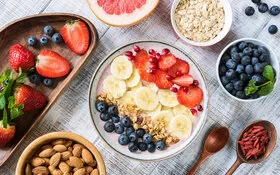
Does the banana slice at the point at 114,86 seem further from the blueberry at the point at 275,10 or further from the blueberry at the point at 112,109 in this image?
the blueberry at the point at 275,10

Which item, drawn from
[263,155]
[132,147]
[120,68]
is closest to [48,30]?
[120,68]

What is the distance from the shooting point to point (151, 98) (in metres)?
1.75

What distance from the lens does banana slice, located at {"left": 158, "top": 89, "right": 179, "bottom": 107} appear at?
5.74 ft

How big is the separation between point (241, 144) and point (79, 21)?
2.35 ft

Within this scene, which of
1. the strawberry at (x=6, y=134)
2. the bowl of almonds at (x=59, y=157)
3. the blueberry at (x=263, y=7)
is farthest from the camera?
the blueberry at (x=263, y=7)

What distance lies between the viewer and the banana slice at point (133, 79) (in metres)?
1.76

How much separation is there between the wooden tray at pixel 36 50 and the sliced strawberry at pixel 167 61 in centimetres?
24

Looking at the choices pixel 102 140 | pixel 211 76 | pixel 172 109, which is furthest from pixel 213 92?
pixel 102 140

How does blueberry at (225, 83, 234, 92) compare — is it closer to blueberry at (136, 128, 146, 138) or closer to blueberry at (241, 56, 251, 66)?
blueberry at (241, 56, 251, 66)

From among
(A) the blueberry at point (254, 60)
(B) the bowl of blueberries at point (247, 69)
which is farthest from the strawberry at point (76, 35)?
(A) the blueberry at point (254, 60)

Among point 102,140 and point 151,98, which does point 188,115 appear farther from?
point 102,140

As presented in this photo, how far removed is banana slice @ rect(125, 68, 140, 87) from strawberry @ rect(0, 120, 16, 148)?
16.7 inches

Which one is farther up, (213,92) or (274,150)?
(213,92)

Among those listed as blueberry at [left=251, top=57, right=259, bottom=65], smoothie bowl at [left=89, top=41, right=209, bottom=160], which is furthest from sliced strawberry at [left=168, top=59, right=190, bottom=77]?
blueberry at [left=251, top=57, right=259, bottom=65]
